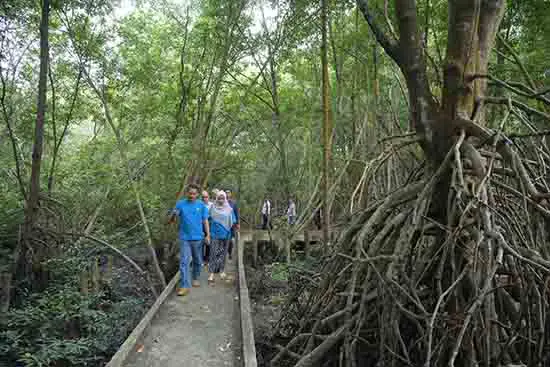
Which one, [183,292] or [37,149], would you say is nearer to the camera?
[183,292]

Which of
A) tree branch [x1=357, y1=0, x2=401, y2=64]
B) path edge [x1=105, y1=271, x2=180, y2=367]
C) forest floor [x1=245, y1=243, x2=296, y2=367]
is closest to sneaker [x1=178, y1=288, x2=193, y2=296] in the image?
path edge [x1=105, y1=271, x2=180, y2=367]

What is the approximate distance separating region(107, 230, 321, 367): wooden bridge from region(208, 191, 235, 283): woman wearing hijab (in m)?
0.60

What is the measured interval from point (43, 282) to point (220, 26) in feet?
21.8

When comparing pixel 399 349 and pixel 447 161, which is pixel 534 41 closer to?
pixel 447 161

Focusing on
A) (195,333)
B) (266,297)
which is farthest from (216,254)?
(266,297)

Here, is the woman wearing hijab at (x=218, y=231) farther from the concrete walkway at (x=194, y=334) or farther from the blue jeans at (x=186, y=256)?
the concrete walkway at (x=194, y=334)

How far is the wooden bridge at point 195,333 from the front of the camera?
384 centimetres

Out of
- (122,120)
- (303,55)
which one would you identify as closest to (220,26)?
(303,55)

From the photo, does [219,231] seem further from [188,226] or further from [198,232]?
[188,226]

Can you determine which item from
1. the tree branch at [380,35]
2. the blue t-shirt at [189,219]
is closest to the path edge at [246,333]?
the blue t-shirt at [189,219]

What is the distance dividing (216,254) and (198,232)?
41.5 inches

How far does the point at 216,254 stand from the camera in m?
6.55

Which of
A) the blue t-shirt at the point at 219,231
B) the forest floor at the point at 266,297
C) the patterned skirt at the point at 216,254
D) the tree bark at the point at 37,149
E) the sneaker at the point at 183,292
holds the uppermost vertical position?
the tree bark at the point at 37,149

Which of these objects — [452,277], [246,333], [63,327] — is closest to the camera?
[452,277]
